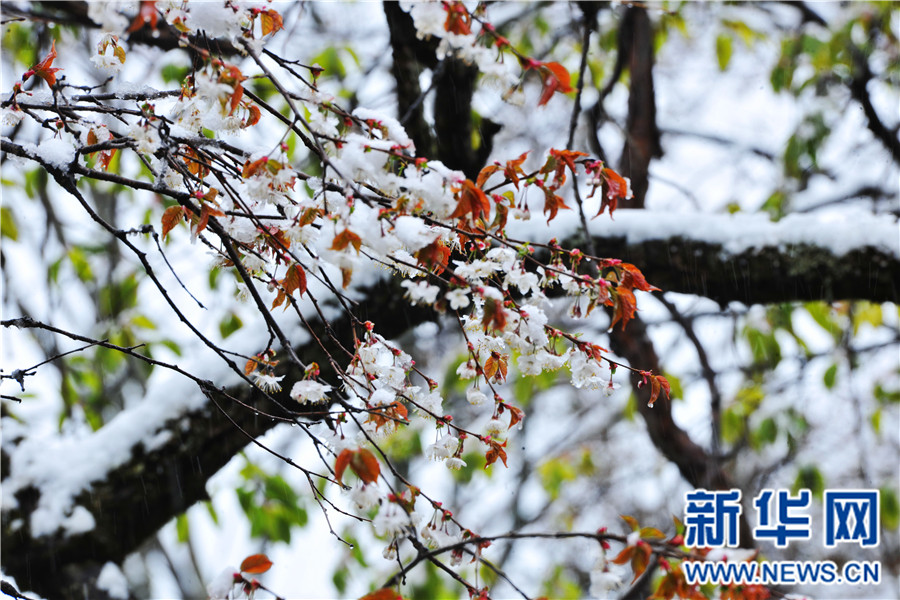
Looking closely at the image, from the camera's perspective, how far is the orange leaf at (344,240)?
0.59 meters

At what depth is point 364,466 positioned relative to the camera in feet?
2.03

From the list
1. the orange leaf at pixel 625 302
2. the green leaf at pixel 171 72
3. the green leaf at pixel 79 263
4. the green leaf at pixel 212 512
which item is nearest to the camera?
the orange leaf at pixel 625 302

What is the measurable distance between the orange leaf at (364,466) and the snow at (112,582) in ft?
3.94

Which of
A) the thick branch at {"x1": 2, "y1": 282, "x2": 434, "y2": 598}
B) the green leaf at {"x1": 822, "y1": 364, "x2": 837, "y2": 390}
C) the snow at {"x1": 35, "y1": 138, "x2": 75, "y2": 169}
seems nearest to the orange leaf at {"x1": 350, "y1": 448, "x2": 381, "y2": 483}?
the snow at {"x1": 35, "y1": 138, "x2": 75, "y2": 169}

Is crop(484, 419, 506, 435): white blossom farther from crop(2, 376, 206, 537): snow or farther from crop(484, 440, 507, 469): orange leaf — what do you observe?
crop(2, 376, 206, 537): snow

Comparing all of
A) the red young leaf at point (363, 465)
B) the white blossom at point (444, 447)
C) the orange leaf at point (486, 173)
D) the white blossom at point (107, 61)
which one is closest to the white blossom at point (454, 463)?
the white blossom at point (444, 447)

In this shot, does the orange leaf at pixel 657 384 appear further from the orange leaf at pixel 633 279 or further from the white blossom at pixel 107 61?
the white blossom at pixel 107 61

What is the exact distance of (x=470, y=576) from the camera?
11.9 feet

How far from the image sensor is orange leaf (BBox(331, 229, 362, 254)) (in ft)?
1.95

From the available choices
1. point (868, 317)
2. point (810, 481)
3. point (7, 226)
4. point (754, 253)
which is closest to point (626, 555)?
point (754, 253)

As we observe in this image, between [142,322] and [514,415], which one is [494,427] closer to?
[514,415]

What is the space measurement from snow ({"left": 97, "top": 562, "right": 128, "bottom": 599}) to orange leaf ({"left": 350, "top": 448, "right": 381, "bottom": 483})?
3.94ft

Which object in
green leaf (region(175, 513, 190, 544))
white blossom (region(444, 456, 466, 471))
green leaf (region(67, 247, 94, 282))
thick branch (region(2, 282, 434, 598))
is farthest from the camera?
green leaf (region(67, 247, 94, 282))

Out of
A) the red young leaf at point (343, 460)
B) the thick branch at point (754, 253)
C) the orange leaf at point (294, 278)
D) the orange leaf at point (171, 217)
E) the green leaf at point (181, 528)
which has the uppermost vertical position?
the thick branch at point (754, 253)
